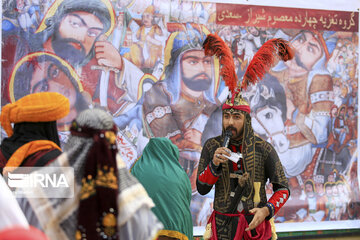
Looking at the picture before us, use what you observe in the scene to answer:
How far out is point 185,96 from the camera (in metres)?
5.61

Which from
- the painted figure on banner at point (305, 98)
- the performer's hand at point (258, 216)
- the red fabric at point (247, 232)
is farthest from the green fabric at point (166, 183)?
the painted figure on banner at point (305, 98)

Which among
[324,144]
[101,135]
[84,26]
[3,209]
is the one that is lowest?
[324,144]

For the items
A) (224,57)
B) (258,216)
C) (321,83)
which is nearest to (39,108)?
(258,216)

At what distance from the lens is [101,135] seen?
6.00ft

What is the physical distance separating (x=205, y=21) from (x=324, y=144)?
211 cm

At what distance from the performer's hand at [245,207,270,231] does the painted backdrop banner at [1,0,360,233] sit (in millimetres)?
2202

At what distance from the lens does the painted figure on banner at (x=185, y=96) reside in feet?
18.1

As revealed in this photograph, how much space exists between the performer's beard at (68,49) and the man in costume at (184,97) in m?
0.83

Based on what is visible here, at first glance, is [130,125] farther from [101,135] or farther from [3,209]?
[3,209]

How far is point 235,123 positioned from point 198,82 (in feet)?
6.97

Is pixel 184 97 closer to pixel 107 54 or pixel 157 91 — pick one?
pixel 157 91

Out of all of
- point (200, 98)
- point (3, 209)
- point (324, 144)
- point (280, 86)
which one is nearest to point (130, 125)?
point (200, 98)

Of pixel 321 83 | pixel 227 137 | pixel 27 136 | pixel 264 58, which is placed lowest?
pixel 227 137

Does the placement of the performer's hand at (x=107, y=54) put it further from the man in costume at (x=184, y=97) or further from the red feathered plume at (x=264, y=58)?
the red feathered plume at (x=264, y=58)
